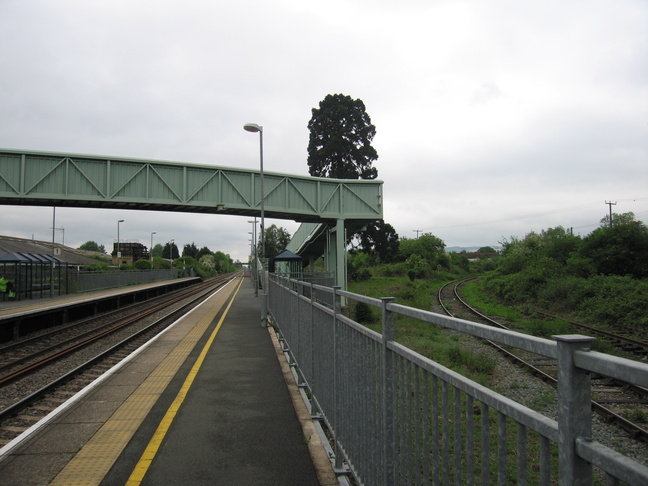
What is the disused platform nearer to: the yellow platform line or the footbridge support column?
the yellow platform line

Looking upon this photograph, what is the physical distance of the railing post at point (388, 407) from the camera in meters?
2.54

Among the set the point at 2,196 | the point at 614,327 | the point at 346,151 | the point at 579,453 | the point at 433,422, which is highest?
the point at 346,151

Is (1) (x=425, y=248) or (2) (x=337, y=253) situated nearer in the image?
(2) (x=337, y=253)

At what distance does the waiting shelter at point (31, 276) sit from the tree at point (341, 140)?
21965 mm

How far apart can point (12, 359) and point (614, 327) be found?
1850cm

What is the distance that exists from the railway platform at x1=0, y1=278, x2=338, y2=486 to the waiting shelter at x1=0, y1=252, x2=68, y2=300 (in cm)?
1969

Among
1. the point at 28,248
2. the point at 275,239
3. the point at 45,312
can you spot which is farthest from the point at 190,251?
the point at 45,312

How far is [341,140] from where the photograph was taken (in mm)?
38000

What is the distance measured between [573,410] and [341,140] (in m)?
38.1

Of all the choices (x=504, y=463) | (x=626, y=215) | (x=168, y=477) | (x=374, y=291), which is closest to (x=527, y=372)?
(x=168, y=477)

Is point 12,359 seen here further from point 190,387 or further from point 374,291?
point 374,291

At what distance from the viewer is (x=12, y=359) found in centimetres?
1049

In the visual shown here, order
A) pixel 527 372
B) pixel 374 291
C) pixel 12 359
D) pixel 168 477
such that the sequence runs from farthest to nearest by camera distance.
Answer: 1. pixel 374 291
2. pixel 12 359
3. pixel 527 372
4. pixel 168 477

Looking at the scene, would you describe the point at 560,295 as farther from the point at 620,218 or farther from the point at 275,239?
the point at 275,239
